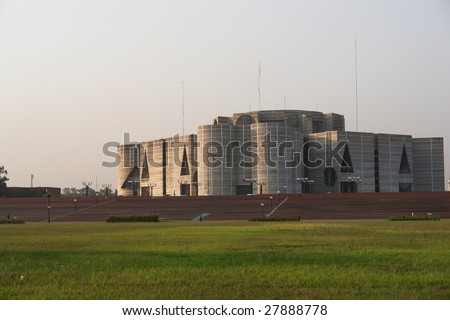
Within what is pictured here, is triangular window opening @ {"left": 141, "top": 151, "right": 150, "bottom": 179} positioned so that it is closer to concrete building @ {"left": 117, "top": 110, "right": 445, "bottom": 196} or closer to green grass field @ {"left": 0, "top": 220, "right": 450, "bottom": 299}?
concrete building @ {"left": 117, "top": 110, "right": 445, "bottom": 196}

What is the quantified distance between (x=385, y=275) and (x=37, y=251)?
1178 cm

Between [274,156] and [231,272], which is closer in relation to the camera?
[231,272]

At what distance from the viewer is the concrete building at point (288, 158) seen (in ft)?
376

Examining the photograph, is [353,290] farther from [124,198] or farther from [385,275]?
[124,198]

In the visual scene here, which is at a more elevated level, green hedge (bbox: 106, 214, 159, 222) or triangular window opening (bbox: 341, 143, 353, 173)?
triangular window opening (bbox: 341, 143, 353, 173)

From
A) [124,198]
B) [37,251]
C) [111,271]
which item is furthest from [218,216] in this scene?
[111,271]

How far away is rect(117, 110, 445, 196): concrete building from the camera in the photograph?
114 metres

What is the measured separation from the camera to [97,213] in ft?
222

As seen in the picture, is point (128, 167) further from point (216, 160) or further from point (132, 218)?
point (132, 218)

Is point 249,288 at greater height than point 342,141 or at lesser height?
lesser

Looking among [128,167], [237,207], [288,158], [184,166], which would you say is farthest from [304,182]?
[237,207]

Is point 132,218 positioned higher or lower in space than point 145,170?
lower

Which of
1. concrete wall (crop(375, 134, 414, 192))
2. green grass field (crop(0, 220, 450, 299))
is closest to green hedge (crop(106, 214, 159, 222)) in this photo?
green grass field (crop(0, 220, 450, 299))

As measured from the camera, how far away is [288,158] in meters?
115
